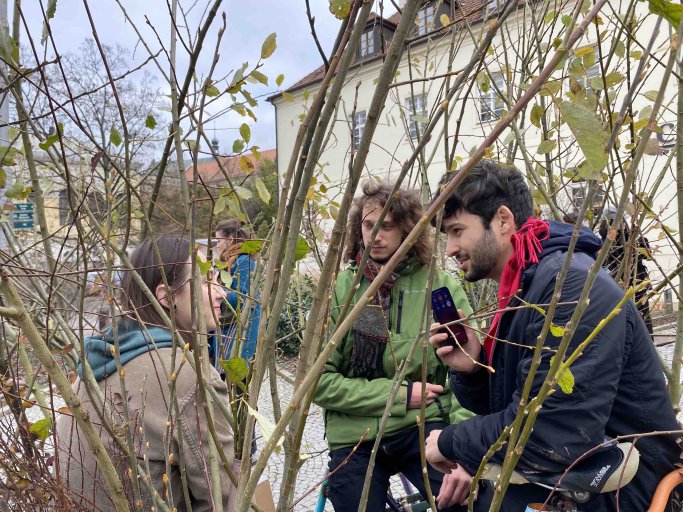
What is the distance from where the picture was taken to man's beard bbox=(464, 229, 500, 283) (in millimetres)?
1922

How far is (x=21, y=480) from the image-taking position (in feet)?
4.66

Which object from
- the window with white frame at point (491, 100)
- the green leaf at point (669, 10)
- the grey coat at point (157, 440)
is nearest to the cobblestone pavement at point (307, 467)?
the grey coat at point (157, 440)

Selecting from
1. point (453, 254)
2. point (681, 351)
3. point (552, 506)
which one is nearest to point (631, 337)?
point (681, 351)

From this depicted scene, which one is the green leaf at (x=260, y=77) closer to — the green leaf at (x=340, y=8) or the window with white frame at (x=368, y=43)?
the window with white frame at (x=368, y=43)

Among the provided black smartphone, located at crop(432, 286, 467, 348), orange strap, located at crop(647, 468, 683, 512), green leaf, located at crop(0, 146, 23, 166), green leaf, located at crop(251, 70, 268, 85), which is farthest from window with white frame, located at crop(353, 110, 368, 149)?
orange strap, located at crop(647, 468, 683, 512)

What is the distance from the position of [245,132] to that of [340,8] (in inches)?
28.1

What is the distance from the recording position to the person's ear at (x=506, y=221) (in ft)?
6.29

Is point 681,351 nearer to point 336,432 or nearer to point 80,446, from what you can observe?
point 336,432

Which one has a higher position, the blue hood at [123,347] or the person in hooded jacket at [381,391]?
the blue hood at [123,347]

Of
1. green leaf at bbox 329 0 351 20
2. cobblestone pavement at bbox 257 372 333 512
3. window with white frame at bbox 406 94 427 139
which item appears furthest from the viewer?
cobblestone pavement at bbox 257 372 333 512

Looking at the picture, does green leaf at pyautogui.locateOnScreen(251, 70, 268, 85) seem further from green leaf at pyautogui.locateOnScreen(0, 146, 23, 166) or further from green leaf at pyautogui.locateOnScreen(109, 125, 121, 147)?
green leaf at pyautogui.locateOnScreen(0, 146, 23, 166)

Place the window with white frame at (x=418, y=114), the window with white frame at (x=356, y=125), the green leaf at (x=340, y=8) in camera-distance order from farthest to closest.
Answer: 1. the window with white frame at (x=418, y=114)
2. the window with white frame at (x=356, y=125)
3. the green leaf at (x=340, y=8)

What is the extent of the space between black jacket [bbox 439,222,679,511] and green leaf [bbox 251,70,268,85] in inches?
37.0

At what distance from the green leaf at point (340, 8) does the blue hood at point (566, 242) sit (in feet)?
3.51
